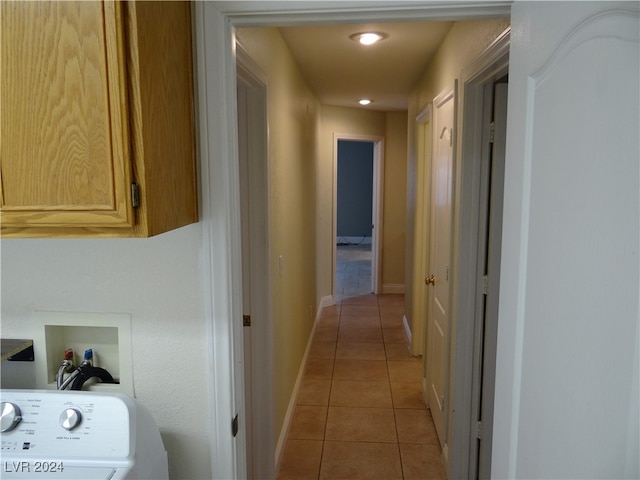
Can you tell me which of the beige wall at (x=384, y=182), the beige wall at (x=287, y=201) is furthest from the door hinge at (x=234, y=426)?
the beige wall at (x=384, y=182)

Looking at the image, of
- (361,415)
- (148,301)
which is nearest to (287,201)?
(361,415)

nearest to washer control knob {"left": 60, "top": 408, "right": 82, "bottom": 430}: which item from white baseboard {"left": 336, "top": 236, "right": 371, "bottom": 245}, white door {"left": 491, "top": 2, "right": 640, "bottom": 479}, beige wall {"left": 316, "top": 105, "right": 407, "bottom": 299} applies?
white door {"left": 491, "top": 2, "right": 640, "bottom": 479}

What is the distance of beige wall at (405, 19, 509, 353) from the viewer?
1.94 metres

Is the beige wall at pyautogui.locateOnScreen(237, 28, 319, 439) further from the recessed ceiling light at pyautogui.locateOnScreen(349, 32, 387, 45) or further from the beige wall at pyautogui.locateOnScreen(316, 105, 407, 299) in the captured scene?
the beige wall at pyautogui.locateOnScreen(316, 105, 407, 299)

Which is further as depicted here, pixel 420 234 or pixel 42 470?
pixel 420 234

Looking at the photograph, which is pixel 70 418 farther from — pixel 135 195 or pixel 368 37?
pixel 368 37

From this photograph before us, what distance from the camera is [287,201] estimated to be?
294 centimetres

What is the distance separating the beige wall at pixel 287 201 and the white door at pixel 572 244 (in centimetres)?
114

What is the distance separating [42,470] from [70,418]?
119mm

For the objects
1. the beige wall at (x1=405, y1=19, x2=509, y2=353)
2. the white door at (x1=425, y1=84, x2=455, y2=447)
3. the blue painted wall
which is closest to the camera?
the beige wall at (x1=405, y1=19, x2=509, y2=353)

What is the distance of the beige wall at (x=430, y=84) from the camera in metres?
1.94

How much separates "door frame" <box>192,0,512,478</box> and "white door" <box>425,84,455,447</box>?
4.50 feet

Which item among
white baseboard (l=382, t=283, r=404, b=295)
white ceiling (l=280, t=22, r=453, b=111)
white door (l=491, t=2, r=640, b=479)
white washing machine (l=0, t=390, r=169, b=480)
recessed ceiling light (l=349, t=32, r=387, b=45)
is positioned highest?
white ceiling (l=280, t=22, r=453, b=111)

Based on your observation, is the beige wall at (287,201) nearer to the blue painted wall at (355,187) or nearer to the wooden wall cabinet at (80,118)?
the wooden wall cabinet at (80,118)
